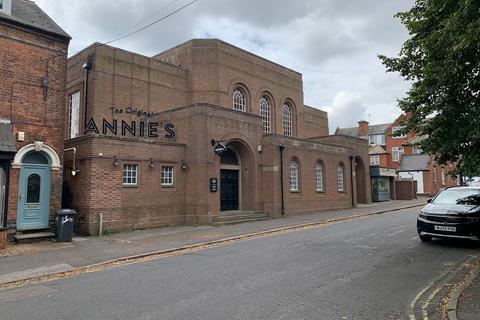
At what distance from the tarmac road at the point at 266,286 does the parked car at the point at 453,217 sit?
45 centimetres

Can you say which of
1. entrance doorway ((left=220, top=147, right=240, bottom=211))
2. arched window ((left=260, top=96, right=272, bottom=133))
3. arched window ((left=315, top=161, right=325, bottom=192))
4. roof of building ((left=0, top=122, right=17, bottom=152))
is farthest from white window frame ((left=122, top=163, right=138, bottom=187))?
arched window ((left=260, top=96, right=272, bottom=133))

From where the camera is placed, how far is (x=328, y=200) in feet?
84.5

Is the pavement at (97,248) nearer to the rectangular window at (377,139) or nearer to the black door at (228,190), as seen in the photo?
the black door at (228,190)

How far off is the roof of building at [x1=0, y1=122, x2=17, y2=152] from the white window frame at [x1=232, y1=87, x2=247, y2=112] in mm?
17074

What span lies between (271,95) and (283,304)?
84.9ft

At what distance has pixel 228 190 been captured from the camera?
20766 millimetres

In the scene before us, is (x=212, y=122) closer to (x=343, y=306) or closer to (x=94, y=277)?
(x=94, y=277)

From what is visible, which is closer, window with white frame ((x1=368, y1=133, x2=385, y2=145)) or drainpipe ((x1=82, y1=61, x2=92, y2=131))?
drainpipe ((x1=82, y1=61, x2=92, y2=131))

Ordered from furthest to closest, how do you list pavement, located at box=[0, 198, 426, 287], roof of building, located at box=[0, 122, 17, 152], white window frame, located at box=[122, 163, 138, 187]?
white window frame, located at box=[122, 163, 138, 187]
roof of building, located at box=[0, 122, 17, 152]
pavement, located at box=[0, 198, 426, 287]

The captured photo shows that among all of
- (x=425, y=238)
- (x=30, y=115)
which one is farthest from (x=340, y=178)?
(x=30, y=115)

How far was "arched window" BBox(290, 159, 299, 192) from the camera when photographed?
75.6ft

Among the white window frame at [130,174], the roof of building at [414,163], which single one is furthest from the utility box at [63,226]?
the roof of building at [414,163]

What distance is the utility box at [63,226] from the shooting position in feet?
43.1

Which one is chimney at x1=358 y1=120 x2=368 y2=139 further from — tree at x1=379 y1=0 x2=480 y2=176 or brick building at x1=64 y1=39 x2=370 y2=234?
tree at x1=379 y1=0 x2=480 y2=176
